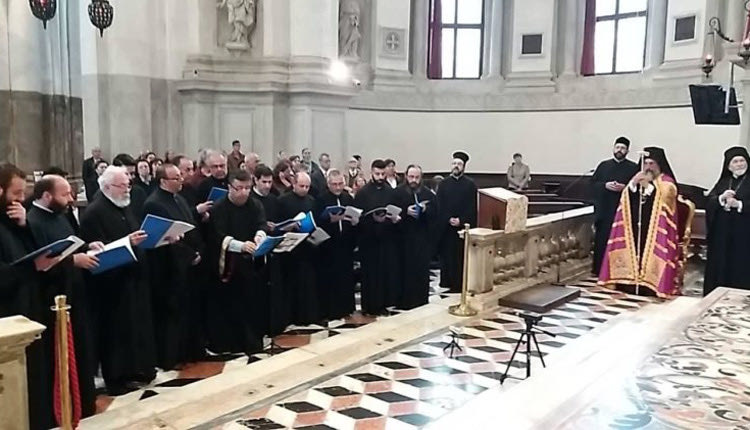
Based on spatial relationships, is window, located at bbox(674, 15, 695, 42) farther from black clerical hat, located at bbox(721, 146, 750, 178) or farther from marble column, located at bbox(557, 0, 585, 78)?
black clerical hat, located at bbox(721, 146, 750, 178)

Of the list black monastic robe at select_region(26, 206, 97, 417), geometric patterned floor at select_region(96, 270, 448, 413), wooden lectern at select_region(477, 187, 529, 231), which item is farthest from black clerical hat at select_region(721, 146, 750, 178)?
black monastic robe at select_region(26, 206, 97, 417)

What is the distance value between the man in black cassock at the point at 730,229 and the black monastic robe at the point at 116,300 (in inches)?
254

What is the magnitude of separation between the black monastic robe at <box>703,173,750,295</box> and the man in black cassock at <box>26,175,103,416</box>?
22.9ft

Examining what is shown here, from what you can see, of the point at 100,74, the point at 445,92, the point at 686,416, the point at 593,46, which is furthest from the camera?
the point at 445,92

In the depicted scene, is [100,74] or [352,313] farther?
[100,74]

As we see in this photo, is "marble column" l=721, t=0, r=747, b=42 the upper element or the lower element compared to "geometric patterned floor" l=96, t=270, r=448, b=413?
upper

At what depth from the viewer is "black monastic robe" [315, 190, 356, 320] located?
7457 millimetres

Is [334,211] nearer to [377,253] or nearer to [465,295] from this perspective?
[377,253]

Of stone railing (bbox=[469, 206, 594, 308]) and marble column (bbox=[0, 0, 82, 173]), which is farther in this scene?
marble column (bbox=[0, 0, 82, 173])

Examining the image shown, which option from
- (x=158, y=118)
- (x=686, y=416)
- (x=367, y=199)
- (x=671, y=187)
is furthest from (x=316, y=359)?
(x=158, y=118)

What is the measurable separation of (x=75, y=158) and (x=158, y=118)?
2764 mm

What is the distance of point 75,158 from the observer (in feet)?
34.7

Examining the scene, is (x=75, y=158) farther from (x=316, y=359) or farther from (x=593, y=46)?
(x=593, y=46)

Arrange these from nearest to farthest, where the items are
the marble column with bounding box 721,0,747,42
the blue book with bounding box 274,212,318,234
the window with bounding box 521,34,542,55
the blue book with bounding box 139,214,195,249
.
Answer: the blue book with bounding box 139,214,195,249 < the blue book with bounding box 274,212,318,234 < the marble column with bounding box 721,0,747,42 < the window with bounding box 521,34,542,55
